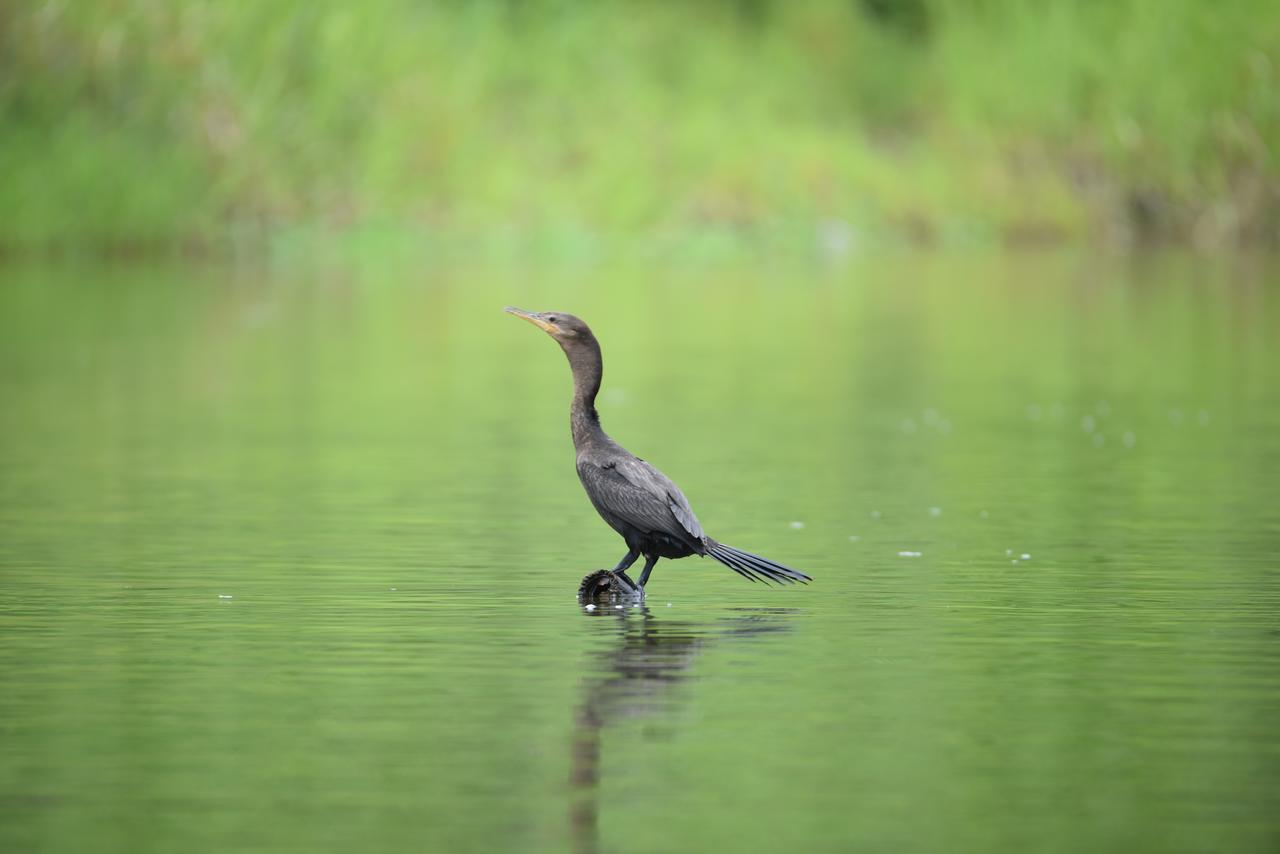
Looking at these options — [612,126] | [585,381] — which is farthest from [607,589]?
[612,126]

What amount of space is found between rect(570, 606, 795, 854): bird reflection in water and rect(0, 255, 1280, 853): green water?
19mm

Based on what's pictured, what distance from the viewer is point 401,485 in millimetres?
12320

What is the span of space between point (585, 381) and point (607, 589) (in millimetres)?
838

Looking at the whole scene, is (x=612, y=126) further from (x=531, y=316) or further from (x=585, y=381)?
(x=531, y=316)

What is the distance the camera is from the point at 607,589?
27.7 ft

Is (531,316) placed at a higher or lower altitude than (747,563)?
higher

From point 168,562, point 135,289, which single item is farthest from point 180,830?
point 135,289

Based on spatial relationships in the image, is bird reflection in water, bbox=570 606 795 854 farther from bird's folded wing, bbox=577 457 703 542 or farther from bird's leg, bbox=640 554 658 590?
bird's folded wing, bbox=577 457 703 542

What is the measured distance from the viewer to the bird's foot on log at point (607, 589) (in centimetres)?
841

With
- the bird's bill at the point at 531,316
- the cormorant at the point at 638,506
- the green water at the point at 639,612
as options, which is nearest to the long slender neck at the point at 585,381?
the cormorant at the point at 638,506

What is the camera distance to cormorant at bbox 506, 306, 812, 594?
828 centimetres

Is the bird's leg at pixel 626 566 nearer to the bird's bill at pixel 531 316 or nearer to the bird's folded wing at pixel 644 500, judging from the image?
the bird's folded wing at pixel 644 500

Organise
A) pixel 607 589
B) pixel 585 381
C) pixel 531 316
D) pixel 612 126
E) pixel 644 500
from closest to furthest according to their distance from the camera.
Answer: pixel 644 500 → pixel 607 589 → pixel 531 316 → pixel 585 381 → pixel 612 126

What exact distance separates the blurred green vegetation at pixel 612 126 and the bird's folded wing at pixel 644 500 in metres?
24.1
